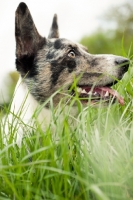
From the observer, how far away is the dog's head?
13.1ft

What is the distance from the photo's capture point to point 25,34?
13.8 ft

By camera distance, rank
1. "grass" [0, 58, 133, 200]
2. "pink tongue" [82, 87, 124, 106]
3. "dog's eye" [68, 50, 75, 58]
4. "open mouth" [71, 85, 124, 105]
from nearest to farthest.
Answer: "grass" [0, 58, 133, 200] → "pink tongue" [82, 87, 124, 106] → "open mouth" [71, 85, 124, 105] → "dog's eye" [68, 50, 75, 58]

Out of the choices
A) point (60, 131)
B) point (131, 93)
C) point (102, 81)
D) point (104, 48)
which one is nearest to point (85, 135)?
point (60, 131)

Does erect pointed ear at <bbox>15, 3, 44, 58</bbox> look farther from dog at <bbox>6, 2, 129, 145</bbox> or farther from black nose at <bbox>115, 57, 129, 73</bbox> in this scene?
black nose at <bbox>115, 57, 129, 73</bbox>

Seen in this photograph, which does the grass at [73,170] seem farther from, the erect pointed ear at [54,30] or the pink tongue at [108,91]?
the erect pointed ear at [54,30]

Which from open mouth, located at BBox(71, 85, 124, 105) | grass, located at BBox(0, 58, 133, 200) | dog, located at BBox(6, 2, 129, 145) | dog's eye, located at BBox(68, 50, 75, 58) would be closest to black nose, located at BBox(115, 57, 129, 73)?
dog, located at BBox(6, 2, 129, 145)

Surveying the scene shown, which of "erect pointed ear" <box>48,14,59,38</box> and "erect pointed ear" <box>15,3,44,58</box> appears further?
"erect pointed ear" <box>48,14,59,38</box>

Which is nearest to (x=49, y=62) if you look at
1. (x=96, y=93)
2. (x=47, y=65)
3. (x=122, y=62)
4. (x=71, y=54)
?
(x=47, y=65)

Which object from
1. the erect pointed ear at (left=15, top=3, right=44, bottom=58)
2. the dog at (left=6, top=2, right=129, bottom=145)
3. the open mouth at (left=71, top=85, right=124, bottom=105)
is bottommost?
the open mouth at (left=71, top=85, right=124, bottom=105)

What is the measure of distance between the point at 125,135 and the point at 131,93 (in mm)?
968

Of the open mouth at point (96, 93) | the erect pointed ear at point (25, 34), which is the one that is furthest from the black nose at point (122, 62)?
the erect pointed ear at point (25, 34)

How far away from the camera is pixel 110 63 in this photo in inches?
155

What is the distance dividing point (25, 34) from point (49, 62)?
1.20ft

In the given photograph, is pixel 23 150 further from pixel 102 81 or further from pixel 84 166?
pixel 102 81
